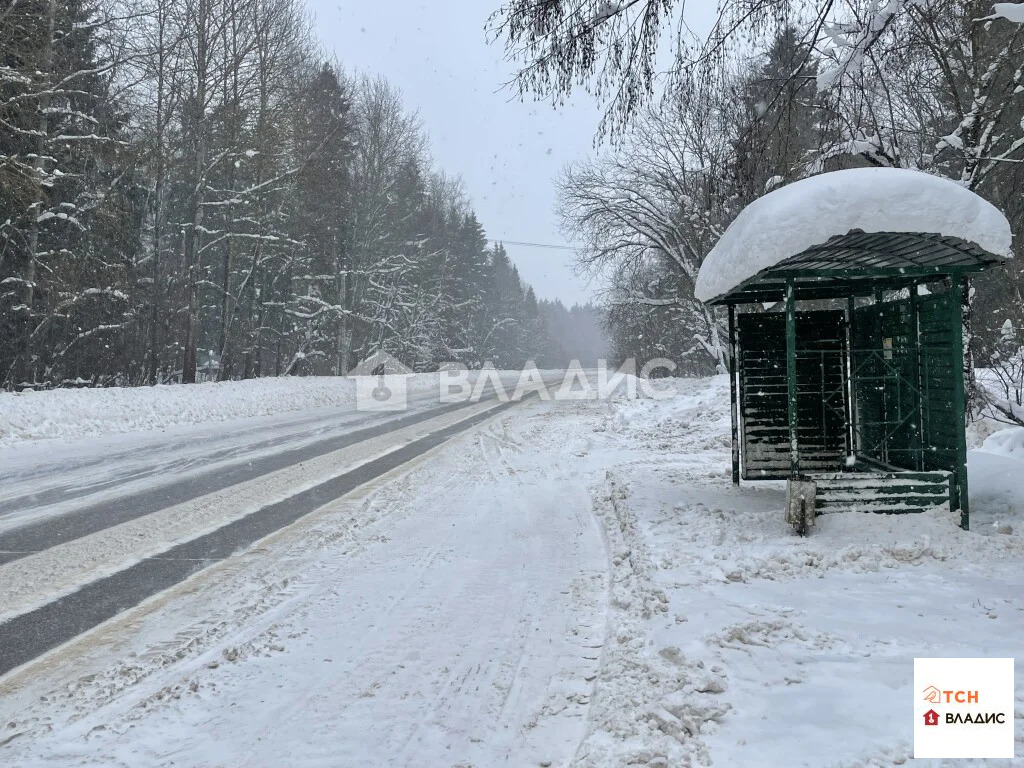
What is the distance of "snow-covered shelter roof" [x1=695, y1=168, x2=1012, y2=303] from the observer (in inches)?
212

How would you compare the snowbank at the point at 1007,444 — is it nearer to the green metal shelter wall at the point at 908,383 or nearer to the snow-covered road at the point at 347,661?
the green metal shelter wall at the point at 908,383

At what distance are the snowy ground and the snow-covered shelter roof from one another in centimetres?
227

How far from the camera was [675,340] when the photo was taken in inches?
1560

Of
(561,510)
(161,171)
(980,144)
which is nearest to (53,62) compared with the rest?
(161,171)

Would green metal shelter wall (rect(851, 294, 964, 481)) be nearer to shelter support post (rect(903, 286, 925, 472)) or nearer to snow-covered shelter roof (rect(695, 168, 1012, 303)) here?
shelter support post (rect(903, 286, 925, 472))

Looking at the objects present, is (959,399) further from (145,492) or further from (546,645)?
(145,492)

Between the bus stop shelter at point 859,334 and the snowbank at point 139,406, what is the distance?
1224cm

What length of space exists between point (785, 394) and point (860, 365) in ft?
3.36

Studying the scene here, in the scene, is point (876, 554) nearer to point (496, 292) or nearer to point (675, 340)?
point (675, 340)

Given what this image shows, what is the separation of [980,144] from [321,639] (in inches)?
352

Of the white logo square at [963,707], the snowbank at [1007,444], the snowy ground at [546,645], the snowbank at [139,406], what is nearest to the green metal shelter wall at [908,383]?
the snowy ground at [546,645]

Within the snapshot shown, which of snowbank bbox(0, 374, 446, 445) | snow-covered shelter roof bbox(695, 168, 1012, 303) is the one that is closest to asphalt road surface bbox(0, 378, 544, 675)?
snowbank bbox(0, 374, 446, 445)

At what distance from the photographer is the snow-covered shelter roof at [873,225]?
17.6 feet

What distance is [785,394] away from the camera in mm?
7980
